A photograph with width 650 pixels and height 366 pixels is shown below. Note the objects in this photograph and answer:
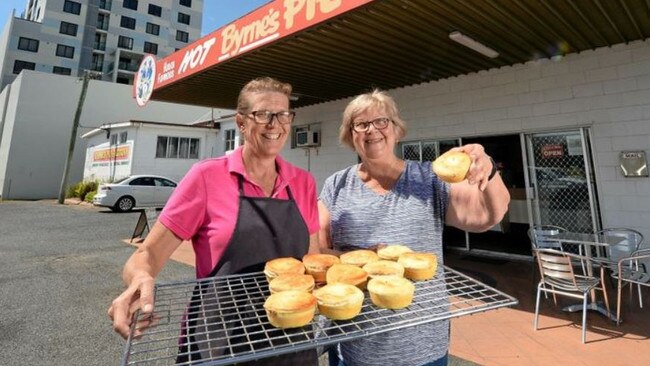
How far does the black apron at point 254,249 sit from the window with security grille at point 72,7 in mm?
52658

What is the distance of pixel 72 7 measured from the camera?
1560 inches

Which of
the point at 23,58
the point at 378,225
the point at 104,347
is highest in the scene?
the point at 23,58

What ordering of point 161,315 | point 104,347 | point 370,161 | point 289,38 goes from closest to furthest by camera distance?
point 161,315 < point 370,161 < point 104,347 < point 289,38

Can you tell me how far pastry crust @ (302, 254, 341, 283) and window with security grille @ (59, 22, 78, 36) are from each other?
52259 mm

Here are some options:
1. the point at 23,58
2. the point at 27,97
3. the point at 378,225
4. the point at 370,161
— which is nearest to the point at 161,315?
the point at 378,225

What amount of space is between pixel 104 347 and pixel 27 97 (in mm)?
32707

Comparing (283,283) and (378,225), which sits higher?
(378,225)

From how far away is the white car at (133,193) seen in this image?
14992mm

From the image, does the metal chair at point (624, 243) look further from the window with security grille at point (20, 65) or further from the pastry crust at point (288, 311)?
the window with security grille at point (20, 65)

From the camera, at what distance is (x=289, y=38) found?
Result: 210 inches

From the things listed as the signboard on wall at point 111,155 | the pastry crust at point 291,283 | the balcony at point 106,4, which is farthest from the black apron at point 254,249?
the balcony at point 106,4

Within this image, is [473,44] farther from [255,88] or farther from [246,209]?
[246,209]

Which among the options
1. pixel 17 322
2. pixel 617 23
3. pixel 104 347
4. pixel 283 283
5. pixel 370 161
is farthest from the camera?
pixel 617 23

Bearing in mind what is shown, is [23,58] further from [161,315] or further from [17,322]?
[161,315]
